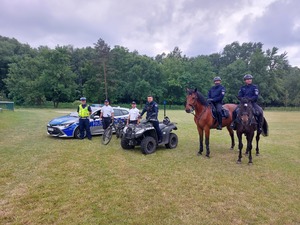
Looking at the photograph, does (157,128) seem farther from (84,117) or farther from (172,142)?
(84,117)

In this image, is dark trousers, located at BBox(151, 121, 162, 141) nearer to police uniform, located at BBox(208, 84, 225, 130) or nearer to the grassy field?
the grassy field

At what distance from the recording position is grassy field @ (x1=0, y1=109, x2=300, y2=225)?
3730mm

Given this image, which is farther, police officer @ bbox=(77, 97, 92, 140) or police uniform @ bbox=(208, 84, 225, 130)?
police officer @ bbox=(77, 97, 92, 140)

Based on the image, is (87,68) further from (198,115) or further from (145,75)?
(198,115)

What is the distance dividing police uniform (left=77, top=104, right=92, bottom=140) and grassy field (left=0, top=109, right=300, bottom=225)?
2051mm

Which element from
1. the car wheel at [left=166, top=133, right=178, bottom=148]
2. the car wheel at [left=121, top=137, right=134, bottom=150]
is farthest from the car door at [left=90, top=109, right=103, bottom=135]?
the car wheel at [left=166, top=133, right=178, bottom=148]

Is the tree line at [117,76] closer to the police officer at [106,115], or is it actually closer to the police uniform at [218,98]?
the police officer at [106,115]

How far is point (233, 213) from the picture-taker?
3.85m

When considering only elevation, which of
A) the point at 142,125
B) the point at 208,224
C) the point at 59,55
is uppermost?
the point at 59,55

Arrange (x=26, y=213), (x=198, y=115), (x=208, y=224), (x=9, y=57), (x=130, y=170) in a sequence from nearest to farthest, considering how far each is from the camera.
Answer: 1. (x=208, y=224)
2. (x=26, y=213)
3. (x=130, y=170)
4. (x=198, y=115)
5. (x=9, y=57)

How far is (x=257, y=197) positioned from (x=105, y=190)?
298cm

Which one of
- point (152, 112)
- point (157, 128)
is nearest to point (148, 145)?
point (157, 128)

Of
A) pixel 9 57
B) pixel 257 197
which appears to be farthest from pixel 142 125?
pixel 9 57

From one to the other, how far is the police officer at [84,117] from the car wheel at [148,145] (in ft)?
11.3
